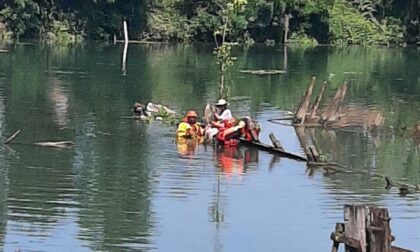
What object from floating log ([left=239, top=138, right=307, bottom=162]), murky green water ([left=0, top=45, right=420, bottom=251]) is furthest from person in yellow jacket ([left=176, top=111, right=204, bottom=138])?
floating log ([left=239, top=138, right=307, bottom=162])

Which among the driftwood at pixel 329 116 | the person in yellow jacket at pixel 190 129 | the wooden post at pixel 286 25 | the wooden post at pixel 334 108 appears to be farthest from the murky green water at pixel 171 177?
the wooden post at pixel 286 25

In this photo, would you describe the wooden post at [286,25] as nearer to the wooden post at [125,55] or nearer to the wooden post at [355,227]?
the wooden post at [125,55]

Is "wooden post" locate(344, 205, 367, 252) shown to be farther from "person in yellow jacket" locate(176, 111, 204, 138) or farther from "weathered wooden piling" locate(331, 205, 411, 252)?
"person in yellow jacket" locate(176, 111, 204, 138)

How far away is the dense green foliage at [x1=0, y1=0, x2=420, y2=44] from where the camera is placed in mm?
71000

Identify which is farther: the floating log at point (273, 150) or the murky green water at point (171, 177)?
the floating log at point (273, 150)

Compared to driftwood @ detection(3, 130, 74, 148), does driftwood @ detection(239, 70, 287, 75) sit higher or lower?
lower

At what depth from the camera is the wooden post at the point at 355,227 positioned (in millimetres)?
9758

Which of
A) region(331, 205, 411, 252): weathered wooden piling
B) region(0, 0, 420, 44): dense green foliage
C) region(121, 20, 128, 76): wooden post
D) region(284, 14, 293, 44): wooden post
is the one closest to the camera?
region(331, 205, 411, 252): weathered wooden piling

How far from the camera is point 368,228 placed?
982cm

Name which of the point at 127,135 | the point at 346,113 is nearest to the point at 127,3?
the point at 346,113

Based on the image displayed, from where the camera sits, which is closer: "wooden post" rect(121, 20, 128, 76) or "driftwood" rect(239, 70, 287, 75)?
"wooden post" rect(121, 20, 128, 76)

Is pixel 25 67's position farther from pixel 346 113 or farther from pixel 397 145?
pixel 397 145

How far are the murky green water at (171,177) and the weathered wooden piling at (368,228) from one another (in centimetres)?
434

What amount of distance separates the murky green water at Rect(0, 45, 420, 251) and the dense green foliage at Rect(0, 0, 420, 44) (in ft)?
108
